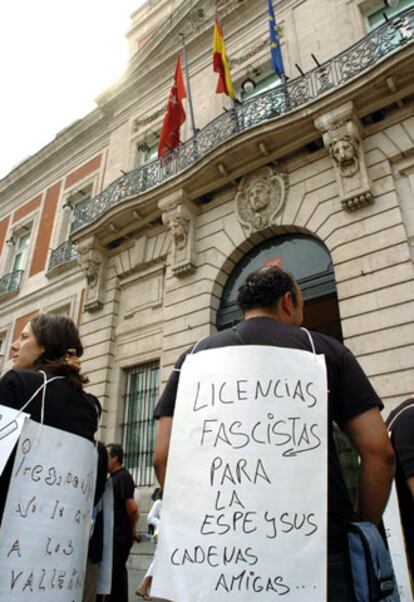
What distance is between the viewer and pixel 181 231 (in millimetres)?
10273

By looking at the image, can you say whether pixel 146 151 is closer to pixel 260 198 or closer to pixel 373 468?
pixel 260 198

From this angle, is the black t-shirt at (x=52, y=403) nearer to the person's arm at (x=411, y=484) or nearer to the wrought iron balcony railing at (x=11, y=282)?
the person's arm at (x=411, y=484)

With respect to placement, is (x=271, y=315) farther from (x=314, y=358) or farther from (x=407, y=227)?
(x=407, y=227)

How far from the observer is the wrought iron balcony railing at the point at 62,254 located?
14.3m

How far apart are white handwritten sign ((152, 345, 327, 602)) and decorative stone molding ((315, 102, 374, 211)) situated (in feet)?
22.4

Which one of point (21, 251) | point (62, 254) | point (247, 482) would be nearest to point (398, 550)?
point (247, 482)

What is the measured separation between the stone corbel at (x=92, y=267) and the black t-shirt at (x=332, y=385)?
1045 cm

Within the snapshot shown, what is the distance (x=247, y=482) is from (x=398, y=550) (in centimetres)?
140

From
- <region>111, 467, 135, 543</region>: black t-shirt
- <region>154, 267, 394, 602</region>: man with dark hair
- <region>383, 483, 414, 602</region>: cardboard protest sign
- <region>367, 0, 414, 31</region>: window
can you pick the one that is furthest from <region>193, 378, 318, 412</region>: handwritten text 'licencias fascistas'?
<region>367, 0, 414, 31</region>: window

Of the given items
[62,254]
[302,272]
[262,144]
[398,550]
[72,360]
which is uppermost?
[62,254]

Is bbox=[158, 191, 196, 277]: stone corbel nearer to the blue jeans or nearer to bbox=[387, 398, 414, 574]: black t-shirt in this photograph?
bbox=[387, 398, 414, 574]: black t-shirt

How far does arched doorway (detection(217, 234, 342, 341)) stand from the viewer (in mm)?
8633

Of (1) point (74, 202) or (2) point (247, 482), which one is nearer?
(2) point (247, 482)

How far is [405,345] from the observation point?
6.63 m
